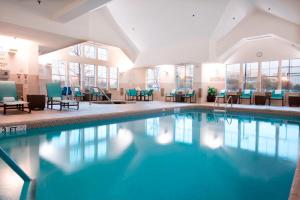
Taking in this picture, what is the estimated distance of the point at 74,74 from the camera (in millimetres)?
11859

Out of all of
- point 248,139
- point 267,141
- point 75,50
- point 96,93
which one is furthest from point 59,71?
point 267,141

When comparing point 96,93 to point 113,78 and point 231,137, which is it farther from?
point 231,137

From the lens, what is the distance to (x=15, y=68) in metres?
7.75

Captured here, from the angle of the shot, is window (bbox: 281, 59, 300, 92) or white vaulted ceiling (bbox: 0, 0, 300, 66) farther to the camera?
window (bbox: 281, 59, 300, 92)

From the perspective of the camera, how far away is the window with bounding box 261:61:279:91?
9633mm

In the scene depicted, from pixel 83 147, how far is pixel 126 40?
347 inches

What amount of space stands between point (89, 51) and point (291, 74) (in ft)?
33.9

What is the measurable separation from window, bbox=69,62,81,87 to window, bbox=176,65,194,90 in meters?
5.62

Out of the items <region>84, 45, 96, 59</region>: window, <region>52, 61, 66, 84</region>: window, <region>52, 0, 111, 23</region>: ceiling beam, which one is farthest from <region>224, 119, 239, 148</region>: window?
<region>84, 45, 96, 59</region>: window

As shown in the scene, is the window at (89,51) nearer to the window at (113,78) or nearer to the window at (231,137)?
the window at (113,78)

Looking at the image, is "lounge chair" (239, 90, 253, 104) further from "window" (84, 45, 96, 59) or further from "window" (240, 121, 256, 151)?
"window" (84, 45, 96, 59)

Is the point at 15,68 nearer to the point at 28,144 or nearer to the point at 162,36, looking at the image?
the point at 28,144

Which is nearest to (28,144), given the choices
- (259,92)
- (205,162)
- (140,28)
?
(205,162)

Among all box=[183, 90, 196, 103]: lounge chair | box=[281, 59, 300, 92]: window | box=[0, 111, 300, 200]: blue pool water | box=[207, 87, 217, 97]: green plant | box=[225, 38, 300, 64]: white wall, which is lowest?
box=[0, 111, 300, 200]: blue pool water
